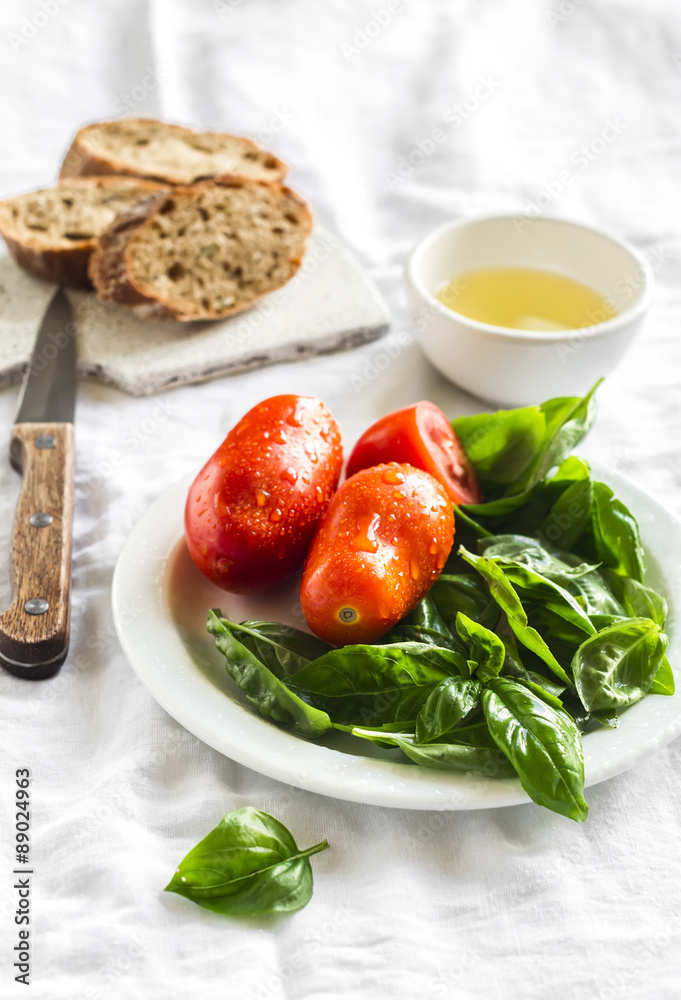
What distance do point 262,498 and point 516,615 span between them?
378 millimetres

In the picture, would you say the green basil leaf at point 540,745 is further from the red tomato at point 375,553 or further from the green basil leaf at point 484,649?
the red tomato at point 375,553

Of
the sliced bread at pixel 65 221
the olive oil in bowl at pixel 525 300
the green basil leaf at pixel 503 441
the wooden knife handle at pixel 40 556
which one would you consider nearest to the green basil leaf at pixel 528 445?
the green basil leaf at pixel 503 441

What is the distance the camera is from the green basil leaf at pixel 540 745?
3.34ft

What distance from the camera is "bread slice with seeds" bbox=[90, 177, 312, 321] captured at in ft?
6.91

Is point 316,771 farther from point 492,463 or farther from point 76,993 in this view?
point 492,463

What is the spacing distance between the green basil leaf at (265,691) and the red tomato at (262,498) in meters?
0.13

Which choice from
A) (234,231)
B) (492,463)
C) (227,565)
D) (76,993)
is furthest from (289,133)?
(76,993)

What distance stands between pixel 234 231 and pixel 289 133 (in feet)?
3.04

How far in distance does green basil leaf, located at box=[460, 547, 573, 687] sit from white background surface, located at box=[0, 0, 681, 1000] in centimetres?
19

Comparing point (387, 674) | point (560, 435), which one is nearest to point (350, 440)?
point (560, 435)

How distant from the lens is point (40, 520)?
1509mm

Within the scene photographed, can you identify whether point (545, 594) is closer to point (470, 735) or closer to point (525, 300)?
point (470, 735)

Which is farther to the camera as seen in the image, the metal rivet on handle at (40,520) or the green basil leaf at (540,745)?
the metal rivet on handle at (40,520)

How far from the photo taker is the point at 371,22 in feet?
11.0
